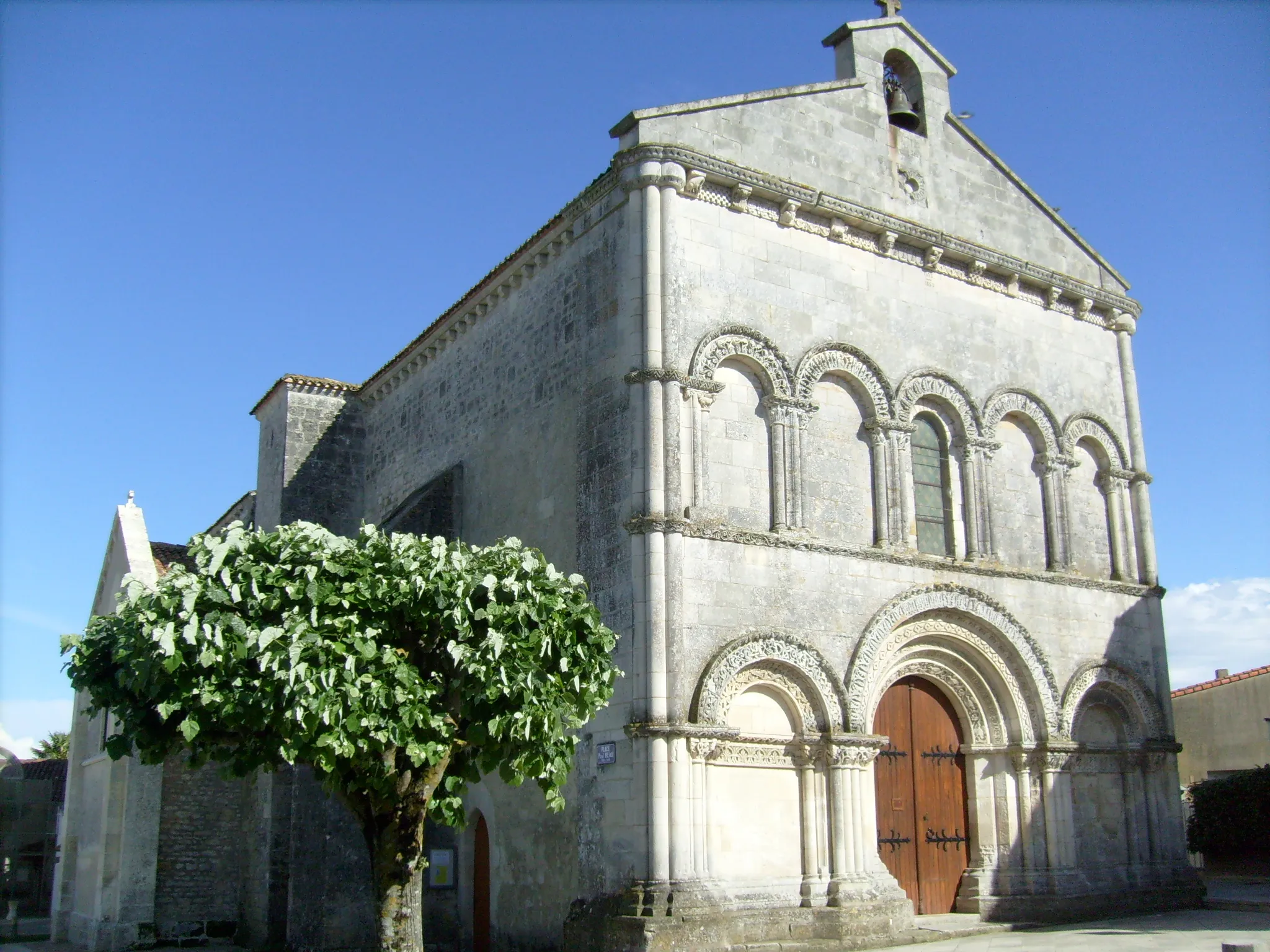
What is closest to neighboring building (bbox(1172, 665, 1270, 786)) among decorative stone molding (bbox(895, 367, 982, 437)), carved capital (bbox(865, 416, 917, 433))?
decorative stone molding (bbox(895, 367, 982, 437))

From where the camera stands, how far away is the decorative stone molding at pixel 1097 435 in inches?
762

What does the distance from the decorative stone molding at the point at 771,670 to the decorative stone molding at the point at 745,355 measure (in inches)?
133

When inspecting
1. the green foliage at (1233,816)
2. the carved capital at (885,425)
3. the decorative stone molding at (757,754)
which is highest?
the carved capital at (885,425)

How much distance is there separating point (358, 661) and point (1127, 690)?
12.8 m

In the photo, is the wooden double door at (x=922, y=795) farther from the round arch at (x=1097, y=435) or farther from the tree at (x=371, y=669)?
the tree at (x=371, y=669)

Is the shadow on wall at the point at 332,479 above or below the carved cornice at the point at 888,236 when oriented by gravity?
below

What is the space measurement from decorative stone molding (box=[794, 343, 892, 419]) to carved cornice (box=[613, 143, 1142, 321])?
5.68ft

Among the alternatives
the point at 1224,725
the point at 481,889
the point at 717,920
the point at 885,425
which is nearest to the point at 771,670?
the point at 717,920

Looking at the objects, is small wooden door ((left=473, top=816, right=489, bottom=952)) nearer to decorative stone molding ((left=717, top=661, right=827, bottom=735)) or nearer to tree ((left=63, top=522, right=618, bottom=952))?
decorative stone molding ((left=717, top=661, right=827, bottom=735))

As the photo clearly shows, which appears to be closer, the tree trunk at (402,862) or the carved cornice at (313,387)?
the tree trunk at (402,862)

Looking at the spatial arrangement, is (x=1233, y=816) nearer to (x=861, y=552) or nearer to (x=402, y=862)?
(x=861, y=552)

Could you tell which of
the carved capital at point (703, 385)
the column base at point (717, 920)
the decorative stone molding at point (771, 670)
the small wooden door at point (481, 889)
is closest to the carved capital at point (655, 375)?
the carved capital at point (703, 385)

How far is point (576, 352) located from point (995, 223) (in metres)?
7.58

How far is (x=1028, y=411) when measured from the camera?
19.0m
